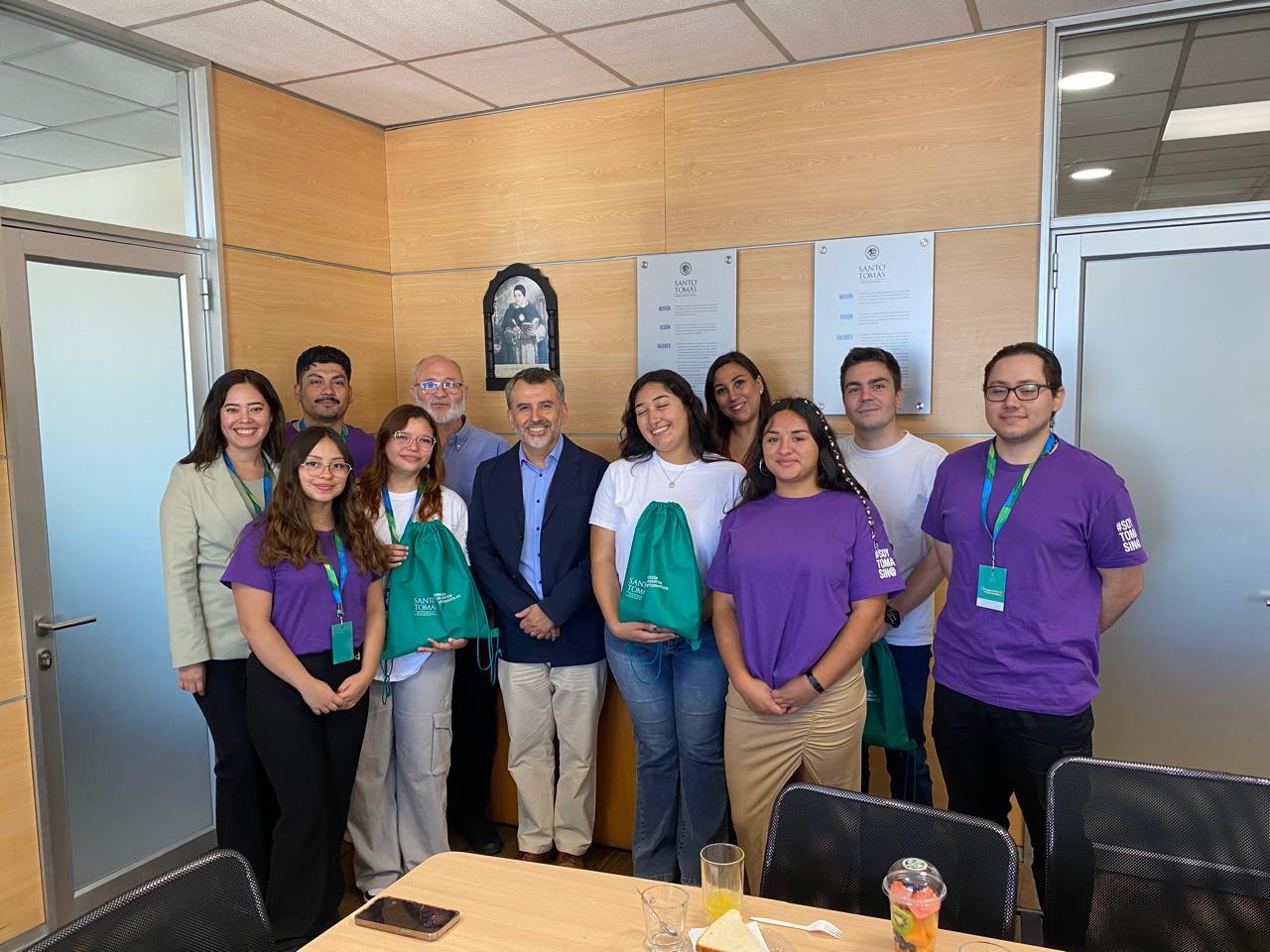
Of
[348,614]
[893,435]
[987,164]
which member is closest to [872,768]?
[893,435]

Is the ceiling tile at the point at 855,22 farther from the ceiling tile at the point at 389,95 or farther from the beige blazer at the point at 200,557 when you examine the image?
the beige blazer at the point at 200,557

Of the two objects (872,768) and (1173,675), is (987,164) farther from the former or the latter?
(872,768)

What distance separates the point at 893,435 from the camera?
3139 millimetres

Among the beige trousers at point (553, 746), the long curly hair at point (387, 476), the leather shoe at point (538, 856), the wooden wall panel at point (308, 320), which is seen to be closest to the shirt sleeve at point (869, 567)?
the beige trousers at point (553, 746)

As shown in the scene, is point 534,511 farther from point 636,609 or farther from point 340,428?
point 340,428

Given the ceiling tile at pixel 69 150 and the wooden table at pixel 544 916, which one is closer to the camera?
the wooden table at pixel 544 916

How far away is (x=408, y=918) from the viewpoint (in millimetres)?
1599

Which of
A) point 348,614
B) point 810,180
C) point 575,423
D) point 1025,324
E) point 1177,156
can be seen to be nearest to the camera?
point 348,614

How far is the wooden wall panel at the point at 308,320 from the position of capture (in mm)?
3582

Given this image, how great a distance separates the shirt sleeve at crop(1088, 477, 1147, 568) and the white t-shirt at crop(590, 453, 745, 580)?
1.06 m

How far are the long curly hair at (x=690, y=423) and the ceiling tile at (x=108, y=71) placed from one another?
2.06 meters

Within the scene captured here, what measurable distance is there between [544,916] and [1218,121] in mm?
3148

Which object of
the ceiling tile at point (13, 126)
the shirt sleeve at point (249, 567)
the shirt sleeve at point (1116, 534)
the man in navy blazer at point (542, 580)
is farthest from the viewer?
the man in navy blazer at point (542, 580)

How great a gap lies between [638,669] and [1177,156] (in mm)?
2463
